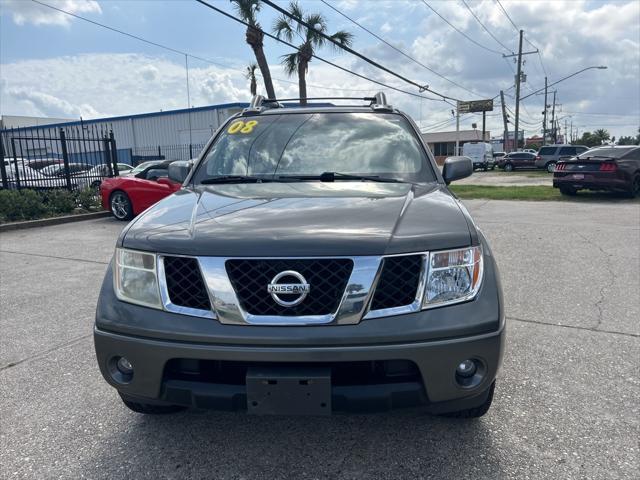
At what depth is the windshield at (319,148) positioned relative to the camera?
3.30 meters

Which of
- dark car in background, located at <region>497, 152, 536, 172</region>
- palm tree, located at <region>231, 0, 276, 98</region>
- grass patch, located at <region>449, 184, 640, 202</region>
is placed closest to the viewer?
grass patch, located at <region>449, 184, 640, 202</region>

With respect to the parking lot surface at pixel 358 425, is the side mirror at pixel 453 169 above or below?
above

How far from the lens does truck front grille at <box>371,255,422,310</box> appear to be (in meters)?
2.03

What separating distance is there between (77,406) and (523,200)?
13639 millimetres

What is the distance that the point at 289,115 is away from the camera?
Answer: 3865 millimetres

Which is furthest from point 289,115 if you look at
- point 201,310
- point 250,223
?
point 201,310

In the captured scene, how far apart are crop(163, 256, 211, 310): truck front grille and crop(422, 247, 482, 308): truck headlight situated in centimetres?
92

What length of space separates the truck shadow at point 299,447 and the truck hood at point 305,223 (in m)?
1.03

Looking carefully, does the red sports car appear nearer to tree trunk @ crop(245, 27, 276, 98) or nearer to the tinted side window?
tree trunk @ crop(245, 27, 276, 98)

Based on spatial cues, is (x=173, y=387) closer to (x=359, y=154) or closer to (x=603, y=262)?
(x=359, y=154)

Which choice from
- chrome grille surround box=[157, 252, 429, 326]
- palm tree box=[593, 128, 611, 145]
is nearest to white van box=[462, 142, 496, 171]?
chrome grille surround box=[157, 252, 429, 326]

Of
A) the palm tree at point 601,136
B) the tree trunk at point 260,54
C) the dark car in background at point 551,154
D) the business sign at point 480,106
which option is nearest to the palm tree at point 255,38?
the tree trunk at point 260,54

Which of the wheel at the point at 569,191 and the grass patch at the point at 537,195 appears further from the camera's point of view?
the wheel at the point at 569,191

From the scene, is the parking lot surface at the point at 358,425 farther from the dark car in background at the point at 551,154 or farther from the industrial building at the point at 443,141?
the industrial building at the point at 443,141
